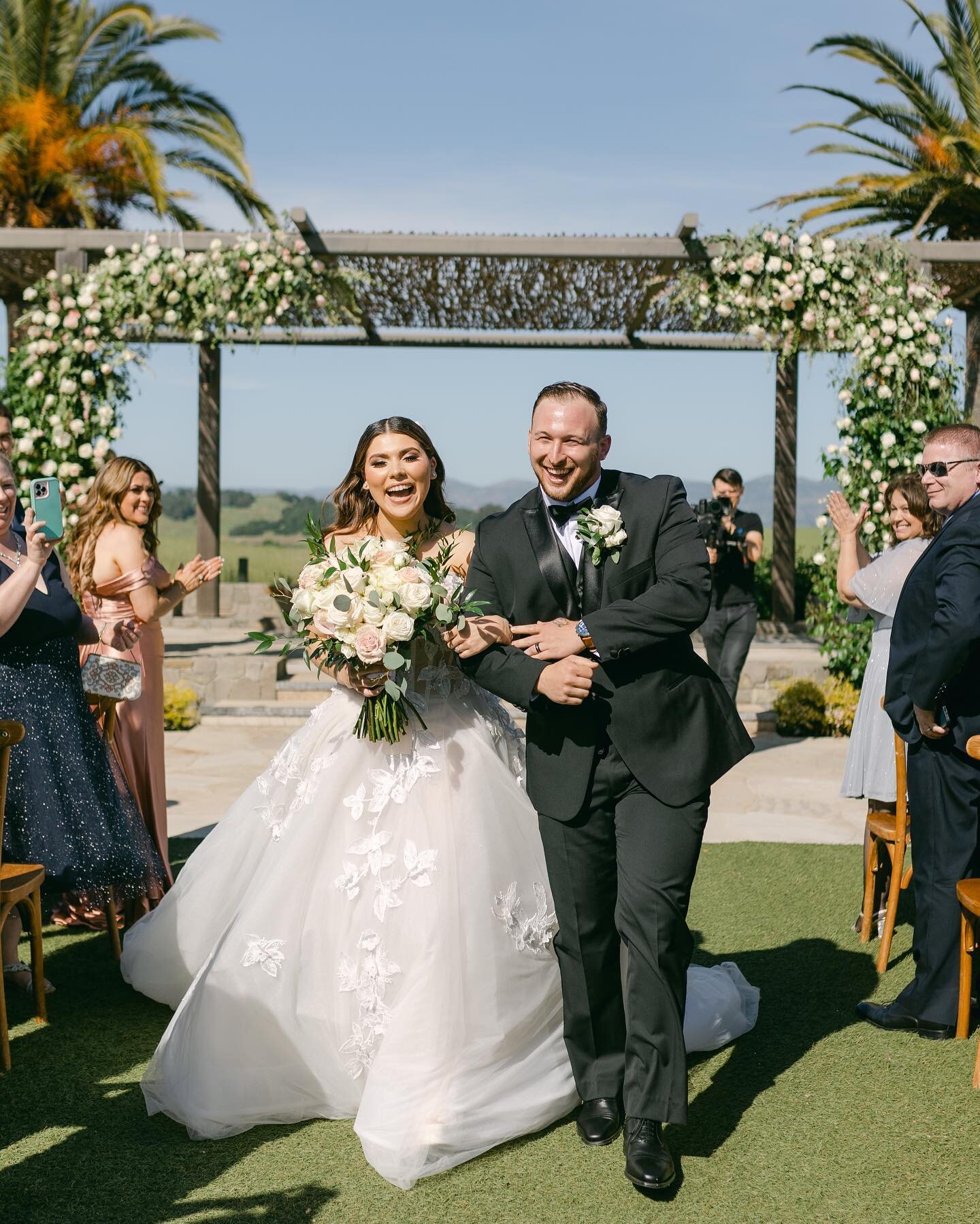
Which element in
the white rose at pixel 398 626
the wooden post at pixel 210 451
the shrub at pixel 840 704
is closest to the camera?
the white rose at pixel 398 626

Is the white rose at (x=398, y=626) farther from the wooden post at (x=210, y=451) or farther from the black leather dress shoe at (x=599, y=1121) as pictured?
the wooden post at (x=210, y=451)

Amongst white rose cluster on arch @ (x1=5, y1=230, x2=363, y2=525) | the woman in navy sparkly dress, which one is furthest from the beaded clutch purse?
white rose cluster on arch @ (x1=5, y1=230, x2=363, y2=525)

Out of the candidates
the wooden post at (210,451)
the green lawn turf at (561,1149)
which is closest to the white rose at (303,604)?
the green lawn turf at (561,1149)

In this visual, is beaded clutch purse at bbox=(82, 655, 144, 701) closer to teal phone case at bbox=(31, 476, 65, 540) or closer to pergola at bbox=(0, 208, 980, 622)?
teal phone case at bbox=(31, 476, 65, 540)

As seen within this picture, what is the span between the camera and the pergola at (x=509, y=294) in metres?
9.66

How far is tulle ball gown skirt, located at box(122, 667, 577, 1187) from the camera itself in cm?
336

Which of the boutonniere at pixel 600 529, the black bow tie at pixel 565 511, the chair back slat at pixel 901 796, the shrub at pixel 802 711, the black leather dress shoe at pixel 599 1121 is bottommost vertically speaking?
the shrub at pixel 802 711

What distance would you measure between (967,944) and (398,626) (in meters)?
2.28

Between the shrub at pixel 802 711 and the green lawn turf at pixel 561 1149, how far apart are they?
5.74 metres

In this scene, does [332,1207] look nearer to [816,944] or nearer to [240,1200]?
[240,1200]

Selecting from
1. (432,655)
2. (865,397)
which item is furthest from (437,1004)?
(865,397)

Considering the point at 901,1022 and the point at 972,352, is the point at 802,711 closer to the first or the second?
the point at 972,352

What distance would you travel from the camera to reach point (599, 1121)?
11.1 feet

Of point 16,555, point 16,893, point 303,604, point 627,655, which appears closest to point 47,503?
point 16,555
